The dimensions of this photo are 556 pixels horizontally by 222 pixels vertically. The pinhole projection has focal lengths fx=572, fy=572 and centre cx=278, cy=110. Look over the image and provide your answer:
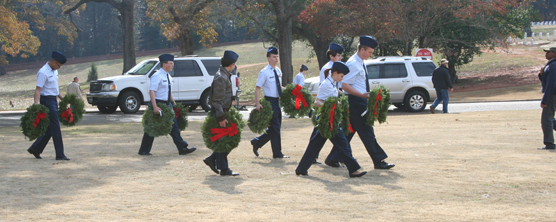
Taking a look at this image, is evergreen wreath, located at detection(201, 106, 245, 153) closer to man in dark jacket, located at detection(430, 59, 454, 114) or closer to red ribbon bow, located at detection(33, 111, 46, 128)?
red ribbon bow, located at detection(33, 111, 46, 128)

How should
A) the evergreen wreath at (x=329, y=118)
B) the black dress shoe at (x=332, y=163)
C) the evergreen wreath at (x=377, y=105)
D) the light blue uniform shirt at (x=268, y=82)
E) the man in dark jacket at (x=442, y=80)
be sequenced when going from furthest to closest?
the man in dark jacket at (x=442, y=80)
the light blue uniform shirt at (x=268, y=82)
the black dress shoe at (x=332, y=163)
the evergreen wreath at (x=377, y=105)
the evergreen wreath at (x=329, y=118)

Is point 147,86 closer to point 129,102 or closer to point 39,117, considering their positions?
point 129,102

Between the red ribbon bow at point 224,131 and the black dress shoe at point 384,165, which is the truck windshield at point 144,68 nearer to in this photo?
the red ribbon bow at point 224,131

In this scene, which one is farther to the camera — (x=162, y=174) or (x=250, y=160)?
(x=250, y=160)

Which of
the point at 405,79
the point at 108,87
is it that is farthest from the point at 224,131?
the point at 108,87

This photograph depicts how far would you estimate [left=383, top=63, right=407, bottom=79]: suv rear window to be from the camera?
19.2m

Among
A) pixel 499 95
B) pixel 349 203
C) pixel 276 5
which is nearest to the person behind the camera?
pixel 349 203

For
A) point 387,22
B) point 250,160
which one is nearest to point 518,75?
point 387,22

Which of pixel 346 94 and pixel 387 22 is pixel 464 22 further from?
pixel 346 94

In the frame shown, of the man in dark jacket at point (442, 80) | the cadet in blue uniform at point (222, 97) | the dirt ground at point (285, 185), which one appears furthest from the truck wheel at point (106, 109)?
the cadet in blue uniform at point (222, 97)

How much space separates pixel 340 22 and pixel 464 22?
7.17m

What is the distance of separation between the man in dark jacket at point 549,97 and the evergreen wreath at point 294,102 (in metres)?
3.82

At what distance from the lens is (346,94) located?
7918 millimetres

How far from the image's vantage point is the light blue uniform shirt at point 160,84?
9.45m
